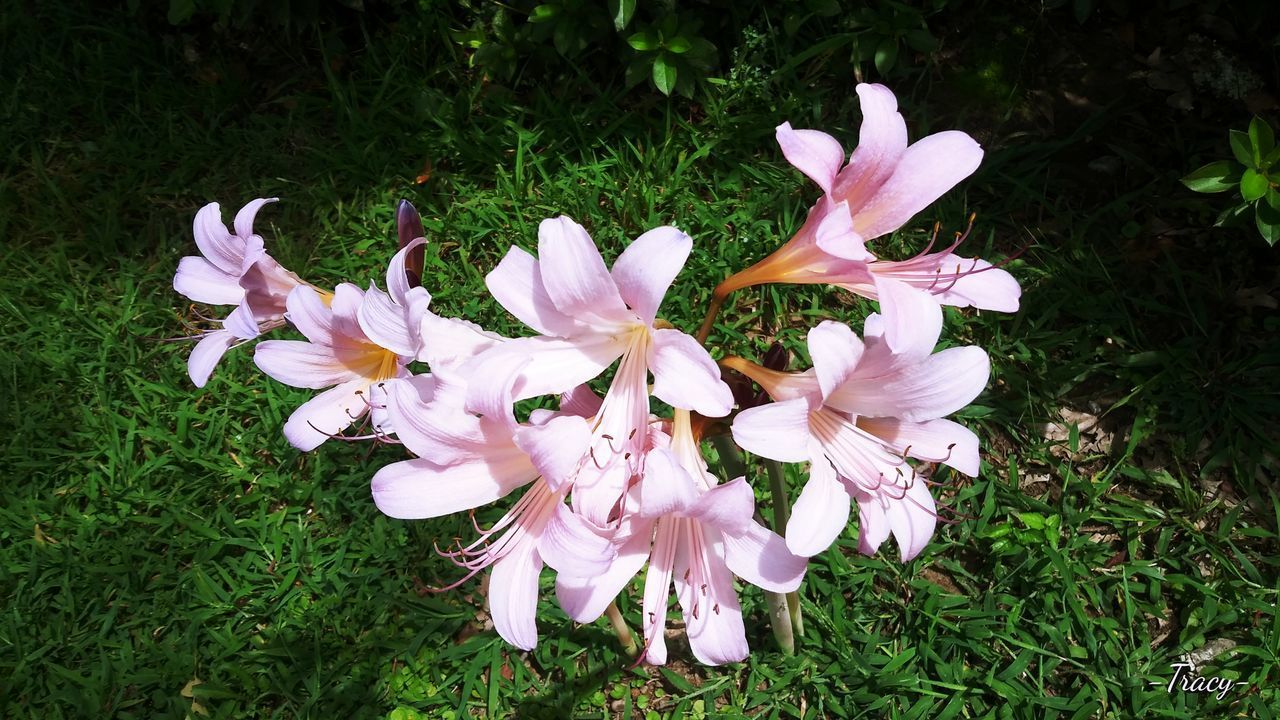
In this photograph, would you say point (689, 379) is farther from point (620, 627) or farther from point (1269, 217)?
point (1269, 217)

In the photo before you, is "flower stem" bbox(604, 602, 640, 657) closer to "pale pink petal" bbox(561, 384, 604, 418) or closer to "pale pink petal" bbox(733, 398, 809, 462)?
"pale pink petal" bbox(561, 384, 604, 418)

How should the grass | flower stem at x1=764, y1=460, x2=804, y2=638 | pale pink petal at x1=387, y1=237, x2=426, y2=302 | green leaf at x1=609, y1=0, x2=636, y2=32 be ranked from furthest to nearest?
green leaf at x1=609, y1=0, x2=636, y2=32 < the grass < flower stem at x1=764, y1=460, x2=804, y2=638 < pale pink petal at x1=387, y1=237, x2=426, y2=302

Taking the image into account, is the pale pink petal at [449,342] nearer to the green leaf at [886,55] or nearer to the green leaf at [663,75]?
the green leaf at [663,75]

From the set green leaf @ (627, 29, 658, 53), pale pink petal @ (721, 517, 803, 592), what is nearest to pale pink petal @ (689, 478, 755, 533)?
pale pink petal @ (721, 517, 803, 592)

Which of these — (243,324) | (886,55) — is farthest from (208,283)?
(886,55)

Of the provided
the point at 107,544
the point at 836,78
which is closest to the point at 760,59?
the point at 836,78
